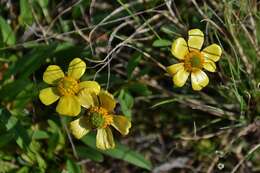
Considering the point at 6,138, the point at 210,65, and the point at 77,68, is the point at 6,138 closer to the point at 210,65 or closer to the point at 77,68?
the point at 77,68

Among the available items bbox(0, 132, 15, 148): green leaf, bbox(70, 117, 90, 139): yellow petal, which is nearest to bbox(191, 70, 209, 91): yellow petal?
bbox(70, 117, 90, 139): yellow petal

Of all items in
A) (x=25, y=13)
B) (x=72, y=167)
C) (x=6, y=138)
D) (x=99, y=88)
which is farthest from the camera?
(x=25, y=13)

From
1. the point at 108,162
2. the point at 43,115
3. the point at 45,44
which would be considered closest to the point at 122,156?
the point at 108,162

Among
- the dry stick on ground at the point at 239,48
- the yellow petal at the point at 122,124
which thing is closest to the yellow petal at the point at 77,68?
the yellow petal at the point at 122,124

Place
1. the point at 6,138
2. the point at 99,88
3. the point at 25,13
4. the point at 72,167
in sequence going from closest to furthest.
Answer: the point at 99,88
the point at 6,138
the point at 72,167
the point at 25,13

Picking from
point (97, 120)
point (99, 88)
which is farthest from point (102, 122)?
point (99, 88)

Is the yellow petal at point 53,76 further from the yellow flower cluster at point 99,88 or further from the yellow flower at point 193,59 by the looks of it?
the yellow flower at point 193,59

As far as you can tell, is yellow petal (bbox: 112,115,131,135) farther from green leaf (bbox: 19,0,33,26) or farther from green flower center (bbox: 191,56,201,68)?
green leaf (bbox: 19,0,33,26)
